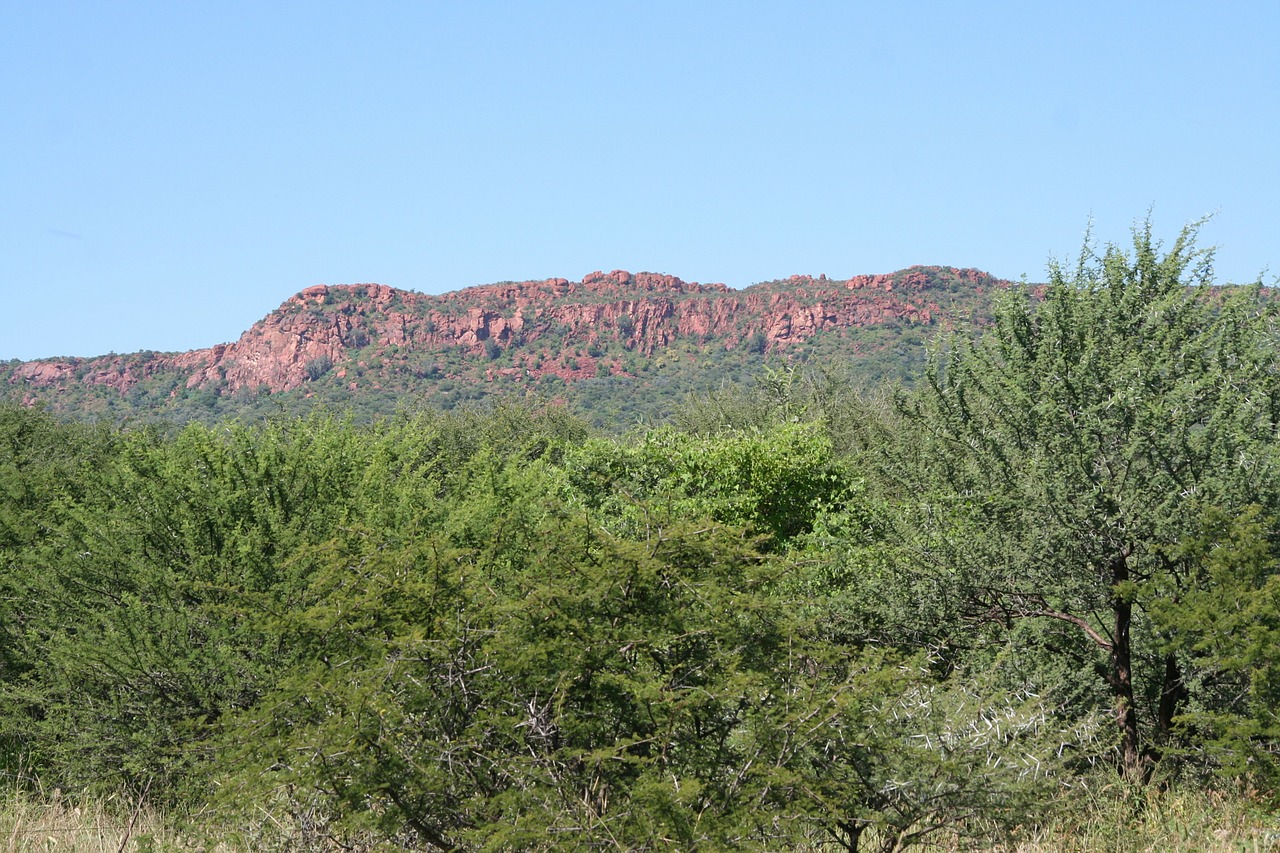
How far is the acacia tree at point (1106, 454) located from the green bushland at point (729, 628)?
42 millimetres

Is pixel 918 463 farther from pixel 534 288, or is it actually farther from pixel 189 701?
pixel 534 288

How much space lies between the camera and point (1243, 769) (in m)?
9.16

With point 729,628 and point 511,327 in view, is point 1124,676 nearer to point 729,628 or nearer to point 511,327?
point 729,628

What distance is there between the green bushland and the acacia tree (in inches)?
1.7

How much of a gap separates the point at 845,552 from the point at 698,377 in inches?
4291

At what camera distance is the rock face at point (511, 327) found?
142m

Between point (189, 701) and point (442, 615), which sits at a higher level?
point (442, 615)

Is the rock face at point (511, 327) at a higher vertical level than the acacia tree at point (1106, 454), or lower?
higher

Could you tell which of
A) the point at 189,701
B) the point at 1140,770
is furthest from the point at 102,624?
the point at 1140,770

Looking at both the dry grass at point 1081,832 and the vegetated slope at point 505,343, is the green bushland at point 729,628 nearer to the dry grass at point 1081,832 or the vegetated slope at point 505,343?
the dry grass at point 1081,832

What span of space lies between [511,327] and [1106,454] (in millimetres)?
145757

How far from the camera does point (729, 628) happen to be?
7.27 m

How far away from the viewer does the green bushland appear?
6973mm

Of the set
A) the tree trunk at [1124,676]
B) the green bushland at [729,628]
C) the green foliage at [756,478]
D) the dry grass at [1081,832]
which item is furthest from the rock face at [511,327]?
the dry grass at [1081,832]
